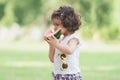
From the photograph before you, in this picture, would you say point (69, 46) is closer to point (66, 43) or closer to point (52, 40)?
point (66, 43)

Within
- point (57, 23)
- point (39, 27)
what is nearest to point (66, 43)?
point (57, 23)

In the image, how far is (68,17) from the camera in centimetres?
359

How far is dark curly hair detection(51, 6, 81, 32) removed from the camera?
3580 millimetres

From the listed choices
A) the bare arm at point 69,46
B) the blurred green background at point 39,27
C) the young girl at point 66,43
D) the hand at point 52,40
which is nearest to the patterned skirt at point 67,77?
the young girl at point 66,43

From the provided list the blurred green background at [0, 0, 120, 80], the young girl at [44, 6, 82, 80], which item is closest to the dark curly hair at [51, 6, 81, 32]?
the young girl at [44, 6, 82, 80]

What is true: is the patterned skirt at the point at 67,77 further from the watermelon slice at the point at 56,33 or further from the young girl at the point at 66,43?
the watermelon slice at the point at 56,33

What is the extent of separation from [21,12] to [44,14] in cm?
257

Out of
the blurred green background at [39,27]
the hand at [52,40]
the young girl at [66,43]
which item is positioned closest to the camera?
the hand at [52,40]

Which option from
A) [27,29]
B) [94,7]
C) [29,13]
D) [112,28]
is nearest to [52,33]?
[94,7]

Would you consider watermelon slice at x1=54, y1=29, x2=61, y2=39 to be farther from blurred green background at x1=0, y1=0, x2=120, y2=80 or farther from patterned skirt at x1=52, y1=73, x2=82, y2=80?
blurred green background at x1=0, y1=0, x2=120, y2=80

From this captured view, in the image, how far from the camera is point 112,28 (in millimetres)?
19656

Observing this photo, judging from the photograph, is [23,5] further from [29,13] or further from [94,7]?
[94,7]

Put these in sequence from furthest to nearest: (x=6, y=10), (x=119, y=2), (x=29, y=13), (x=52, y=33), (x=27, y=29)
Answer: (x=27, y=29), (x=29, y=13), (x=6, y=10), (x=119, y=2), (x=52, y=33)

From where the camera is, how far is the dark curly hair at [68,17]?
3.58 m
